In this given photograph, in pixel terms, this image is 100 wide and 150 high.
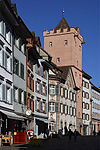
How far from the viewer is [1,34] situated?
2909cm

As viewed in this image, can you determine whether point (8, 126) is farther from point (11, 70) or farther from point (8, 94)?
point (11, 70)

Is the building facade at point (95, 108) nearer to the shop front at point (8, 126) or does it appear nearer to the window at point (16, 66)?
the shop front at point (8, 126)

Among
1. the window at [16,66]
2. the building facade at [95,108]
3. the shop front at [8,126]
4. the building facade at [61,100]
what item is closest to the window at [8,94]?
the shop front at [8,126]

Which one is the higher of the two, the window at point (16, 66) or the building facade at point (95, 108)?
the window at point (16, 66)

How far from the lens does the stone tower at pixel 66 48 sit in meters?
78.2

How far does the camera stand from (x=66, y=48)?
7869cm

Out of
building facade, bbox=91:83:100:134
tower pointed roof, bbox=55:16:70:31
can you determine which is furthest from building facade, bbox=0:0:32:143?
building facade, bbox=91:83:100:134

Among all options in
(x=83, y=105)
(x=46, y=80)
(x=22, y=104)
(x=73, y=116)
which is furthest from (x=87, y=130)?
(x=22, y=104)

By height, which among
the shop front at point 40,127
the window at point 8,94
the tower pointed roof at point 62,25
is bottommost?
the shop front at point 40,127

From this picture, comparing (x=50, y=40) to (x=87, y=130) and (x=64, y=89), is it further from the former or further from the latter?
(x=87, y=130)

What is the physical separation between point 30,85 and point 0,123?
50.1 feet

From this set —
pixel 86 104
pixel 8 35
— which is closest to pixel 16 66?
pixel 8 35

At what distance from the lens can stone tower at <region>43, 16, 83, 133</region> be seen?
257 feet

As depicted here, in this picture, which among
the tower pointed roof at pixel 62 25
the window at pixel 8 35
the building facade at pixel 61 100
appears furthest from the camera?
the tower pointed roof at pixel 62 25
